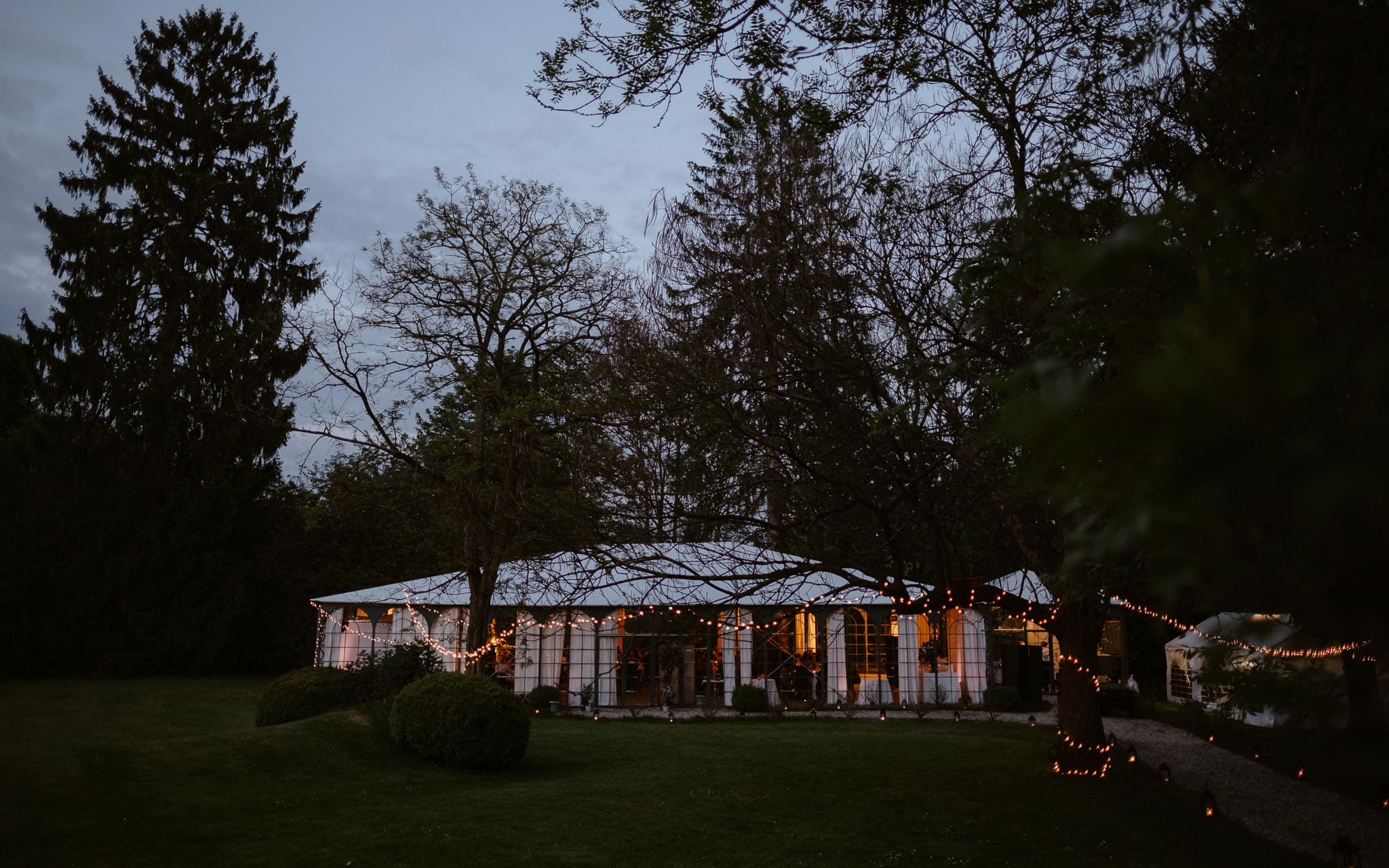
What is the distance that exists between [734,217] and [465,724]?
6895 mm

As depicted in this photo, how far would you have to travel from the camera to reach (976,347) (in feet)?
24.2

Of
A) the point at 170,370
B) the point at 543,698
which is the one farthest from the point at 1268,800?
→ the point at 170,370

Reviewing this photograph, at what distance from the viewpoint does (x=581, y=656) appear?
22.4 meters

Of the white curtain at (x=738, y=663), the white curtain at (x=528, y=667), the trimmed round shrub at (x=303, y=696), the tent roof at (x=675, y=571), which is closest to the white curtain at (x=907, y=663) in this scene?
the white curtain at (x=738, y=663)

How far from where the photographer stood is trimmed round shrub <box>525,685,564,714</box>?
2067 cm

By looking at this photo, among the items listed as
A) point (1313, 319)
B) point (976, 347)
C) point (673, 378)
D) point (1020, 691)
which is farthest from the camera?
point (1020, 691)

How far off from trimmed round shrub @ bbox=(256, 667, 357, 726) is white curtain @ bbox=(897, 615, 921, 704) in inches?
482

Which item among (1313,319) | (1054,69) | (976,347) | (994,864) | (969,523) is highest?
(1054,69)

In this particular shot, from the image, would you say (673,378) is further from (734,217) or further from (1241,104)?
(1241,104)

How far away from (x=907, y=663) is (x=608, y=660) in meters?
6.88

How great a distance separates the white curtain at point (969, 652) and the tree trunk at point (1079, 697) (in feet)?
32.8

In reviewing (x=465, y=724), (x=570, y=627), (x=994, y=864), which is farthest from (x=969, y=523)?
(x=570, y=627)

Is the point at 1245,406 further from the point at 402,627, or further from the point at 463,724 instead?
the point at 402,627

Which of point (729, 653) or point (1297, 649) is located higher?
point (1297, 649)
